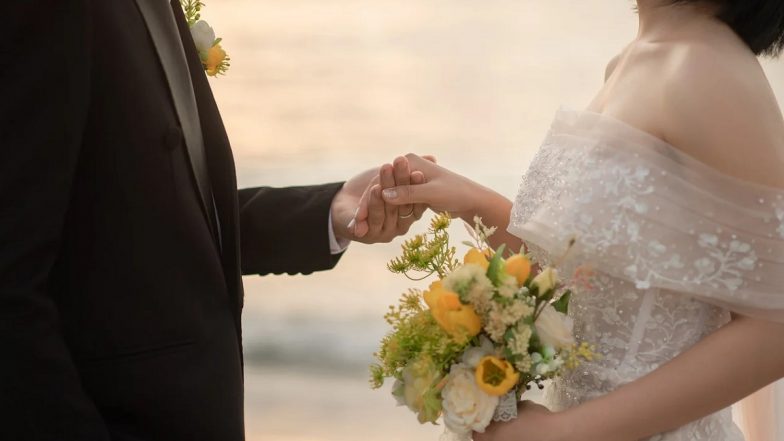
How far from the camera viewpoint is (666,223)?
139 cm

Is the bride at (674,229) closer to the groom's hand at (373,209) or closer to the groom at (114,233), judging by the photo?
the groom's hand at (373,209)

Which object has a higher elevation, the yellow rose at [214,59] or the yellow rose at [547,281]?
the yellow rose at [214,59]

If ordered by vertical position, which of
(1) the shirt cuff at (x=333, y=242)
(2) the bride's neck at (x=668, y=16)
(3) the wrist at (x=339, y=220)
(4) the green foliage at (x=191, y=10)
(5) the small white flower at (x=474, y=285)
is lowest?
(1) the shirt cuff at (x=333, y=242)

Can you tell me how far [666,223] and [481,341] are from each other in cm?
35

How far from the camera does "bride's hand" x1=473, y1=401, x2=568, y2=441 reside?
1333 mm

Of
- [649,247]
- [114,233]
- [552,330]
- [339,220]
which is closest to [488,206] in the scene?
[339,220]

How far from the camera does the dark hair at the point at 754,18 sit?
144cm

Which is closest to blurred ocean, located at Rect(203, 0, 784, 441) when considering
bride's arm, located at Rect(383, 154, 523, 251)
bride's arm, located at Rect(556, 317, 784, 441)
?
bride's arm, located at Rect(383, 154, 523, 251)

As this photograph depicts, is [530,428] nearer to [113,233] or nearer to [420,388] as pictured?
[420,388]

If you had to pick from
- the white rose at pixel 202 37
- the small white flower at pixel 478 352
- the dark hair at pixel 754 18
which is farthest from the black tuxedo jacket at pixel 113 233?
the dark hair at pixel 754 18

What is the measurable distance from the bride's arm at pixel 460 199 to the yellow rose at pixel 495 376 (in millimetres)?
539

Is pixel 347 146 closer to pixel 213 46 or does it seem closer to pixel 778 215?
pixel 213 46

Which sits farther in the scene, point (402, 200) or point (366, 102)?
point (366, 102)

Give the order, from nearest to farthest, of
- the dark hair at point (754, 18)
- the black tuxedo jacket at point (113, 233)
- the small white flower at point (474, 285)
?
the black tuxedo jacket at point (113, 233) < the small white flower at point (474, 285) < the dark hair at point (754, 18)
